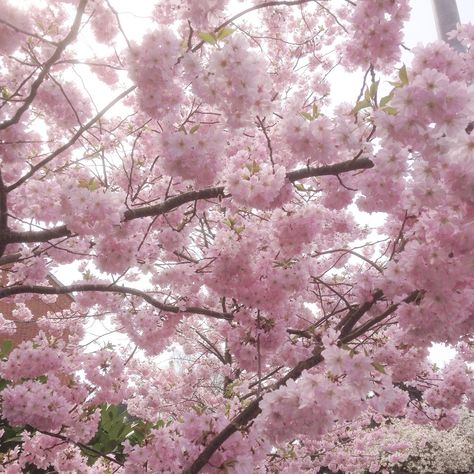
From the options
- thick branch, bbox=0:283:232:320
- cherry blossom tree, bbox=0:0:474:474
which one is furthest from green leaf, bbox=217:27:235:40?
thick branch, bbox=0:283:232:320

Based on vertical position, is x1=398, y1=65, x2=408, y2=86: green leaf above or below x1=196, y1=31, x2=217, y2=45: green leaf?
below

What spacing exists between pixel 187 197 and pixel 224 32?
108 cm

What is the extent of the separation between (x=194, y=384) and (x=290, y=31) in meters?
8.20

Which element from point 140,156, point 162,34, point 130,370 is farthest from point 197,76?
point 130,370

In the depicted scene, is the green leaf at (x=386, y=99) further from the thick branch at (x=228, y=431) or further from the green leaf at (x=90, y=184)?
the green leaf at (x=90, y=184)

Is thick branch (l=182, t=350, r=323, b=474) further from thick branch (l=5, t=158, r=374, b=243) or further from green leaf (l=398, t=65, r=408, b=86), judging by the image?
green leaf (l=398, t=65, r=408, b=86)

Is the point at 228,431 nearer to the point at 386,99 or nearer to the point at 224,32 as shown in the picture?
the point at 386,99

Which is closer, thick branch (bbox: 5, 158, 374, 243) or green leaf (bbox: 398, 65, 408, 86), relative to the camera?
green leaf (bbox: 398, 65, 408, 86)

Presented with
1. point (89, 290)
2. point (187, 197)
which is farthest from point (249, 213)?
point (89, 290)

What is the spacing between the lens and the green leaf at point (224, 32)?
2629 millimetres

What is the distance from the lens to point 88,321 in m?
8.20

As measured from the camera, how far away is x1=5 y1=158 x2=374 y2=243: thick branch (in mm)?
2875

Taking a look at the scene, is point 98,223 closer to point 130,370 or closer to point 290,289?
point 290,289

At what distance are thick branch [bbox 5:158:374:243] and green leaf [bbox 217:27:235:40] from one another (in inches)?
38.4
